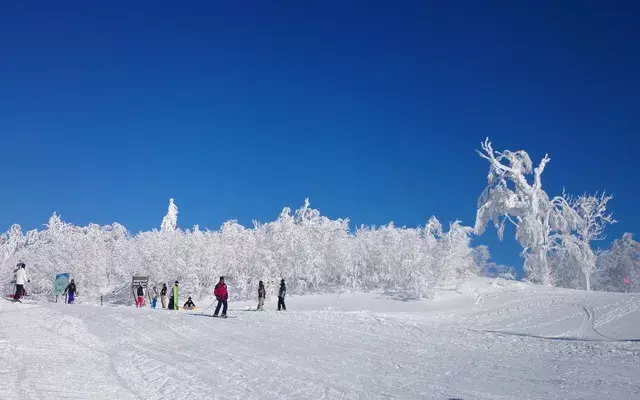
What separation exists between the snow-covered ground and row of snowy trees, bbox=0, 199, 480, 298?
1059 cm

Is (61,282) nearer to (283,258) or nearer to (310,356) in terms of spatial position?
(283,258)

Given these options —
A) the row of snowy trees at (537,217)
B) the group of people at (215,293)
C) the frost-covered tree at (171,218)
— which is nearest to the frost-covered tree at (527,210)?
the row of snowy trees at (537,217)

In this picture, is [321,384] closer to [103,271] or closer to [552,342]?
[552,342]

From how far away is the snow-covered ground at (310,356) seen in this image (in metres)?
10.4

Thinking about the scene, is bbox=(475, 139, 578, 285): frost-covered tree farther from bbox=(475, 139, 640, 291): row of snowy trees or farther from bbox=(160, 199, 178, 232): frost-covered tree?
bbox=(160, 199, 178, 232): frost-covered tree

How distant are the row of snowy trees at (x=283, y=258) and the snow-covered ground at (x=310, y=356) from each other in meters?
10.6

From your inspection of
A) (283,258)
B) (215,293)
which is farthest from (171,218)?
(215,293)

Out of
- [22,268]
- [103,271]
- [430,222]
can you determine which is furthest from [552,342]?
[103,271]

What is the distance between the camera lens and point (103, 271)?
51.2 meters

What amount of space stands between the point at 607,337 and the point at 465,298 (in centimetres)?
1259

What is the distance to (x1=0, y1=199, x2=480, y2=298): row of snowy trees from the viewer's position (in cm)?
3669

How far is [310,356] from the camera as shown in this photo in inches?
570

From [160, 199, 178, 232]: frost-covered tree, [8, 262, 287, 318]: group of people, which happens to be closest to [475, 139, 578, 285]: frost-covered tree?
[8, 262, 287, 318]: group of people

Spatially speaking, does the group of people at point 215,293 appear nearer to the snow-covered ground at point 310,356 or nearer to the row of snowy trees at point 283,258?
the snow-covered ground at point 310,356
